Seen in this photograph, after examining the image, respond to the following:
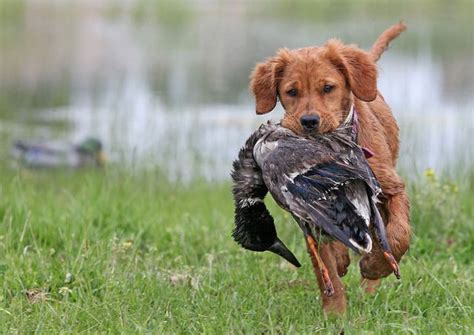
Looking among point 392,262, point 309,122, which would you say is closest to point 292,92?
point 309,122

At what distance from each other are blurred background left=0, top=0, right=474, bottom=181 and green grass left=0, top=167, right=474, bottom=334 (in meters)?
0.70

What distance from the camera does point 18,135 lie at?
11.5 metres

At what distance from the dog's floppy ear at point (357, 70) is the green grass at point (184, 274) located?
98 centimetres

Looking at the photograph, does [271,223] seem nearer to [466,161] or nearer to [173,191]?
[173,191]

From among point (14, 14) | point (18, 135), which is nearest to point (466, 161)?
point (18, 135)

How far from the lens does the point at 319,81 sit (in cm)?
457

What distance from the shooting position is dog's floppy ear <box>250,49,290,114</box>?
4797 millimetres

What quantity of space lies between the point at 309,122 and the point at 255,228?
1.86ft

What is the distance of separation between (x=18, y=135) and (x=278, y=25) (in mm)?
8014

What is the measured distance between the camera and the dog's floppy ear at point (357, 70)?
15.3 feet

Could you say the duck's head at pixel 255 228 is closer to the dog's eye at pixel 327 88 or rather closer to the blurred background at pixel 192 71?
the dog's eye at pixel 327 88

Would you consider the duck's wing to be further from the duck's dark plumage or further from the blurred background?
the blurred background

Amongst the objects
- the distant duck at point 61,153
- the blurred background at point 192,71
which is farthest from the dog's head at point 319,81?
the distant duck at point 61,153

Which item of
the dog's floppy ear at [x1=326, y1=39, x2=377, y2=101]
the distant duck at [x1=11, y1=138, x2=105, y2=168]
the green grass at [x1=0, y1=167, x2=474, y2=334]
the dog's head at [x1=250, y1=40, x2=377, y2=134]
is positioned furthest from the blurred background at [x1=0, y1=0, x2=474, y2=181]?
the dog's floppy ear at [x1=326, y1=39, x2=377, y2=101]
